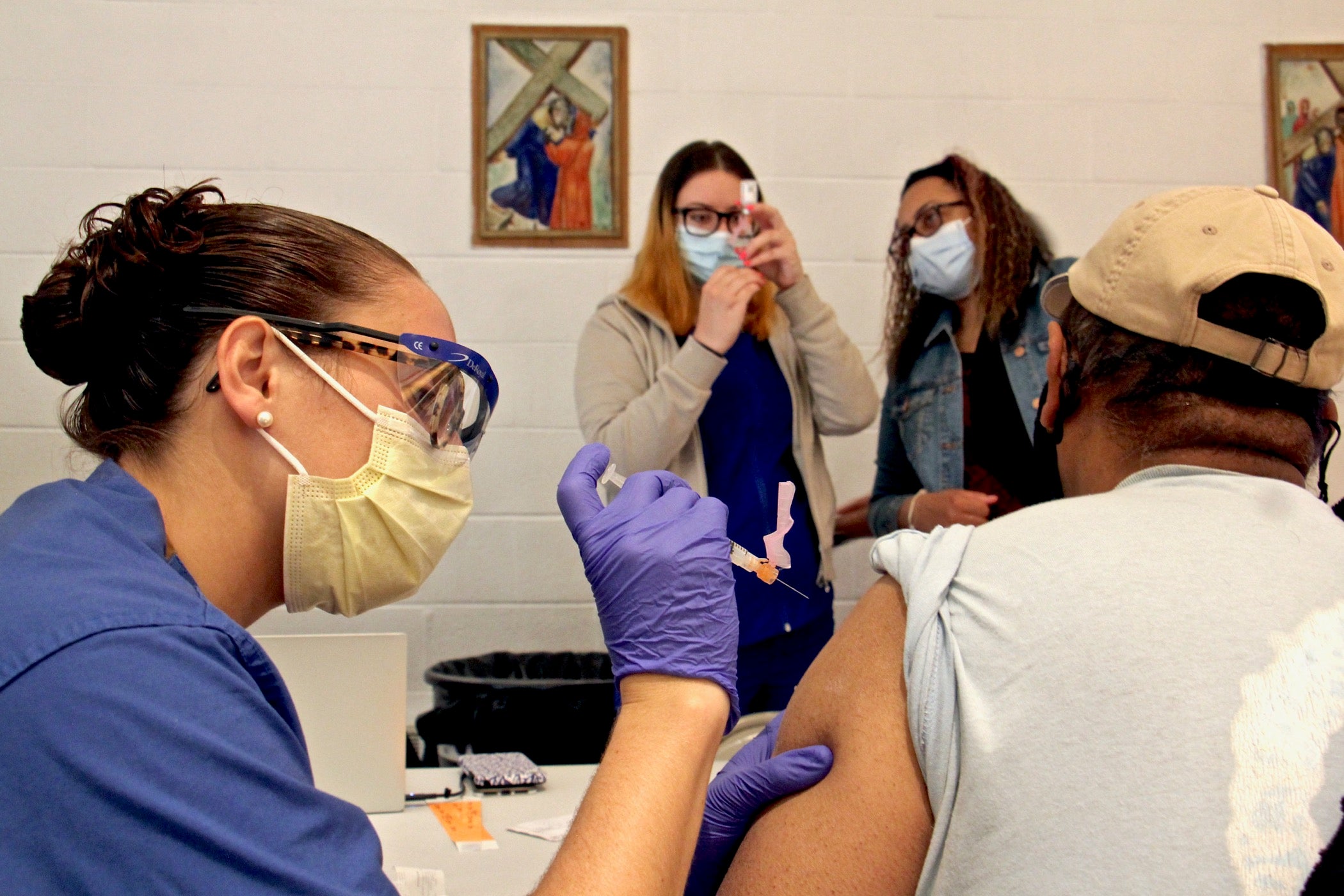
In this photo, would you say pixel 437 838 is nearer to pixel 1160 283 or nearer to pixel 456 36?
pixel 1160 283

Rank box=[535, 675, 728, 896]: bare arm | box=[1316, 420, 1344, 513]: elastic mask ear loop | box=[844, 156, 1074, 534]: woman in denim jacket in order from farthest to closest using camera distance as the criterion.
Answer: box=[844, 156, 1074, 534]: woman in denim jacket
box=[1316, 420, 1344, 513]: elastic mask ear loop
box=[535, 675, 728, 896]: bare arm

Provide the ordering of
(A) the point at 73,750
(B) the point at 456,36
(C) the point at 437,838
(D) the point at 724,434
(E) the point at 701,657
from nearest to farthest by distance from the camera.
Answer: (A) the point at 73,750 < (E) the point at 701,657 < (C) the point at 437,838 < (D) the point at 724,434 < (B) the point at 456,36

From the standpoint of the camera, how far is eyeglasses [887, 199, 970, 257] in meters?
2.22

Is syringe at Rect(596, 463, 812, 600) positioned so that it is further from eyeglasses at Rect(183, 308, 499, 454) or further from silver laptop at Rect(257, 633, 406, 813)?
silver laptop at Rect(257, 633, 406, 813)

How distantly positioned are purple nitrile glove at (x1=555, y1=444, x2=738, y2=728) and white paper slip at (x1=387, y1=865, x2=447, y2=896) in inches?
18.7

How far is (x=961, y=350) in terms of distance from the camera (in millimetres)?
2193

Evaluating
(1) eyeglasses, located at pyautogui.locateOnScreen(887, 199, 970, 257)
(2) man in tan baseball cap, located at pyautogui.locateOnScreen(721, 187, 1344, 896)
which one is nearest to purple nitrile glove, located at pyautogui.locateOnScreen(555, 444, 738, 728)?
(2) man in tan baseball cap, located at pyautogui.locateOnScreen(721, 187, 1344, 896)

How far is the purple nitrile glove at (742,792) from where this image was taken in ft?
2.98

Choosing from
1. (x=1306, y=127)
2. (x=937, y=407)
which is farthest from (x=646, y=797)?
(x=1306, y=127)

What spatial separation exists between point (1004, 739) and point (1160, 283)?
1.48 feet

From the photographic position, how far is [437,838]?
4.58ft

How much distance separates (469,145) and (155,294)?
205cm

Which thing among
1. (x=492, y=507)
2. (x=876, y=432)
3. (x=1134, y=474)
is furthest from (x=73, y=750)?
(x=876, y=432)

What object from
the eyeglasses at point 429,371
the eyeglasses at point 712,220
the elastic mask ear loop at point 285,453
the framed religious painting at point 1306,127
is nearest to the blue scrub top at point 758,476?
the eyeglasses at point 712,220
